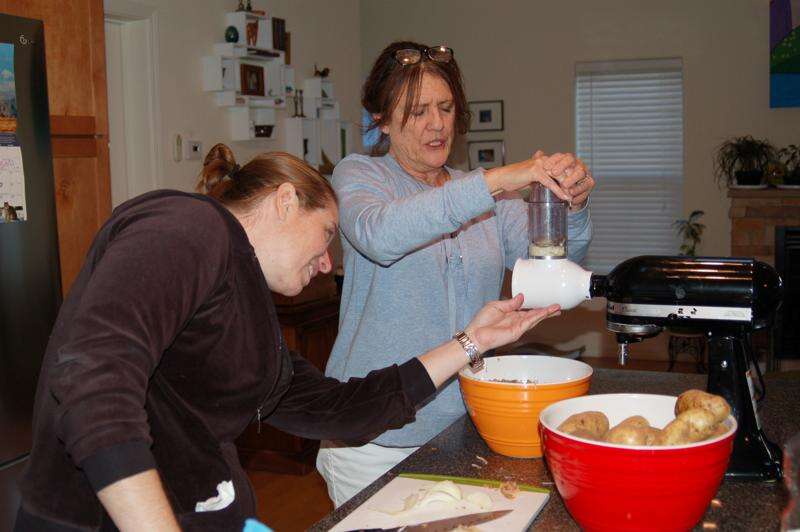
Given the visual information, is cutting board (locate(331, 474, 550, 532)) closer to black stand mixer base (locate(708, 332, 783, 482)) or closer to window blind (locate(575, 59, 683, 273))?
black stand mixer base (locate(708, 332, 783, 482))

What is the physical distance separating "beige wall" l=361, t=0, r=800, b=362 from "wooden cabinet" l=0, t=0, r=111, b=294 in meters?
4.26

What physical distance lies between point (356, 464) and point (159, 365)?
2.62 ft

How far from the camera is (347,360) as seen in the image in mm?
1905

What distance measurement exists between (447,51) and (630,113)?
15.5ft

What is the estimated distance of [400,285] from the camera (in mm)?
1878

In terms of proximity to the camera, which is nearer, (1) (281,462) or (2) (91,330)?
(2) (91,330)

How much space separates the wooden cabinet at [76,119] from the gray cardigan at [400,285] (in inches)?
45.3

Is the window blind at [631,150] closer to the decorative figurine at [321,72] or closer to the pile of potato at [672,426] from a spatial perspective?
the decorative figurine at [321,72]

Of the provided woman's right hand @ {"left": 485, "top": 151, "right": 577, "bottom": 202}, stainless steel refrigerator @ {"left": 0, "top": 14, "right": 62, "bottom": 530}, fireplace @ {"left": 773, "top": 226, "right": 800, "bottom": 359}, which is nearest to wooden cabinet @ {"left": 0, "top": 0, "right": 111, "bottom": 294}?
stainless steel refrigerator @ {"left": 0, "top": 14, "right": 62, "bottom": 530}

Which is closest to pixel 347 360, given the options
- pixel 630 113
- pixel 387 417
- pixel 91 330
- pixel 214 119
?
pixel 387 417

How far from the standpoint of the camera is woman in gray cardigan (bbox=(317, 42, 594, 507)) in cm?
177

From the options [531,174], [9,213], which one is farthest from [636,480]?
[9,213]

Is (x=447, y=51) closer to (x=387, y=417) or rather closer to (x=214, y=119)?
(x=387, y=417)

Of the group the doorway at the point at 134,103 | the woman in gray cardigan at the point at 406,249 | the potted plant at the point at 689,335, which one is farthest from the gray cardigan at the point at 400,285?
the potted plant at the point at 689,335
